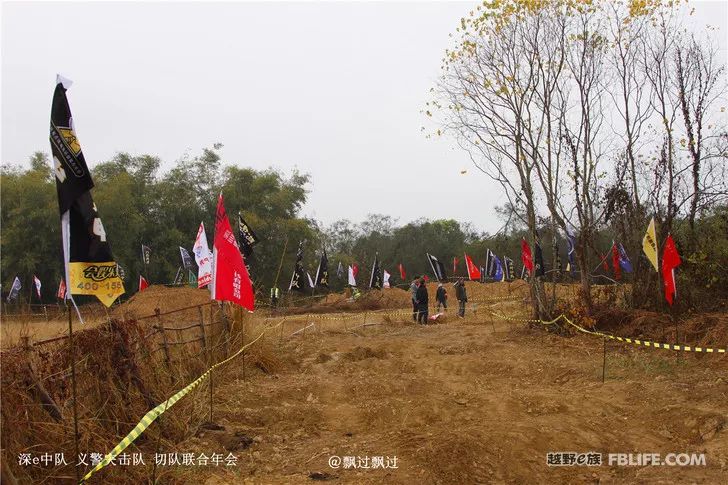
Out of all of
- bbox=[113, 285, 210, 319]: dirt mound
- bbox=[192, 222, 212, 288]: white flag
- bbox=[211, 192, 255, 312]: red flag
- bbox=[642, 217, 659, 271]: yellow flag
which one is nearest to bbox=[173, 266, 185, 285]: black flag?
bbox=[113, 285, 210, 319]: dirt mound

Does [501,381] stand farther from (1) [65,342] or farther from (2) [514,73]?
(2) [514,73]

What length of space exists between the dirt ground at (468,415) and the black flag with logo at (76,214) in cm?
198

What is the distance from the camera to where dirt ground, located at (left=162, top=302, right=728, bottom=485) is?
5.38 m

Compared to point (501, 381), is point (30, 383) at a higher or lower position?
higher

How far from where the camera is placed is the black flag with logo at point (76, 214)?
13.3ft

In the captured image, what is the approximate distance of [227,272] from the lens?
8469 mm

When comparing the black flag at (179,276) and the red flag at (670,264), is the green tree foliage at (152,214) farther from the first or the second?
the red flag at (670,264)

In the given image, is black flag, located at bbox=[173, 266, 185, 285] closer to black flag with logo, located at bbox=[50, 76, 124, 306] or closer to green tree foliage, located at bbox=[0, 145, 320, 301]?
green tree foliage, located at bbox=[0, 145, 320, 301]

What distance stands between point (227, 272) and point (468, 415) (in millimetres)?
3980

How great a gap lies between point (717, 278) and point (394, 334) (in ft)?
26.9

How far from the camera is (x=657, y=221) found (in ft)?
48.6

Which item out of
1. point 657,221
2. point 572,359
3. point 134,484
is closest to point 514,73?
point 657,221

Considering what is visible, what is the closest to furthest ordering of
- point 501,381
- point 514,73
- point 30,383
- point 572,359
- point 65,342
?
point 30,383 → point 65,342 → point 501,381 → point 572,359 → point 514,73

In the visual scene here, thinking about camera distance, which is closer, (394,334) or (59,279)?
(394,334)
